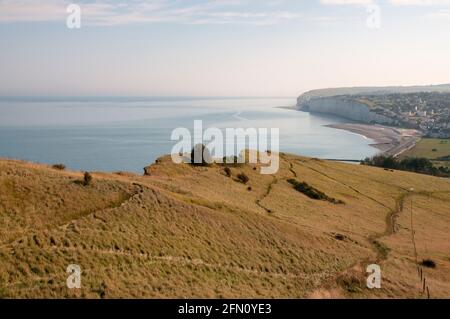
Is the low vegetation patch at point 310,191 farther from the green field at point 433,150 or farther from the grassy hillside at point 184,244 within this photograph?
the green field at point 433,150

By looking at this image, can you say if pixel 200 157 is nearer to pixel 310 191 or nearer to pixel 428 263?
pixel 310 191

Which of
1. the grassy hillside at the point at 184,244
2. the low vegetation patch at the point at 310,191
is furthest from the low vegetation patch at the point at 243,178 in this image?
the low vegetation patch at the point at 310,191

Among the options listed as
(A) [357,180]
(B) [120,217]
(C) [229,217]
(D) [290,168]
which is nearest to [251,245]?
(C) [229,217]

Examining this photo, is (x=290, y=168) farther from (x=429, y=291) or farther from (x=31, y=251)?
(x=31, y=251)

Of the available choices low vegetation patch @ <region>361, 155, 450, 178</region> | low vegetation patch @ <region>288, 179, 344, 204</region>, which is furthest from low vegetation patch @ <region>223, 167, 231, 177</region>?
low vegetation patch @ <region>361, 155, 450, 178</region>

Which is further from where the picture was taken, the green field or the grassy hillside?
the green field

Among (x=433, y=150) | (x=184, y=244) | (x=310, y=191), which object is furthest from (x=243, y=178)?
(x=433, y=150)

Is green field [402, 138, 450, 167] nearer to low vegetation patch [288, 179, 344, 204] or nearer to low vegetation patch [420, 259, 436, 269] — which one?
low vegetation patch [288, 179, 344, 204]
